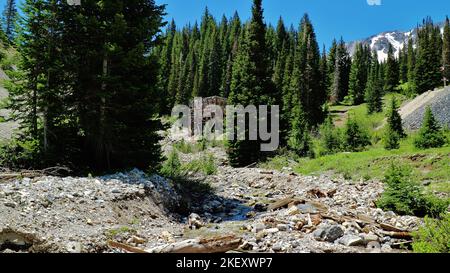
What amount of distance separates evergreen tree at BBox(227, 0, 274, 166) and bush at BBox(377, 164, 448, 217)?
18.1 meters

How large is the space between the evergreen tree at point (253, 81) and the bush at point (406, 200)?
18.1 metres

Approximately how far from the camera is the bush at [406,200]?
37.9 feet

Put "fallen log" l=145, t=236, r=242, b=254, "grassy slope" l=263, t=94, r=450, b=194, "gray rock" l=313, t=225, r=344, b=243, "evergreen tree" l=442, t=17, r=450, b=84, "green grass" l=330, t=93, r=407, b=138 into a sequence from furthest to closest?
1. "evergreen tree" l=442, t=17, r=450, b=84
2. "green grass" l=330, t=93, r=407, b=138
3. "grassy slope" l=263, t=94, r=450, b=194
4. "gray rock" l=313, t=225, r=344, b=243
5. "fallen log" l=145, t=236, r=242, b=254

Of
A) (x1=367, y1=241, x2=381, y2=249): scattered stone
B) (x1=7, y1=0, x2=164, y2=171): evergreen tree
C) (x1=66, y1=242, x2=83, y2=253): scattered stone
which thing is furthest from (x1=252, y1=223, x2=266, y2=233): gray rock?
(x1=7, y1=0, x2=164, y2=171): evergreen tree

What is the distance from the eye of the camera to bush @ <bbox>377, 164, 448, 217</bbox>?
455 inches

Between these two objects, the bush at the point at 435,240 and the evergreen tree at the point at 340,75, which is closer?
the bush at the point at 435,240

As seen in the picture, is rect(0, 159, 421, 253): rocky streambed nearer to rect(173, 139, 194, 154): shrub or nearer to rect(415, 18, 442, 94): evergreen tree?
rect(173, 139, 194, 154): shrub

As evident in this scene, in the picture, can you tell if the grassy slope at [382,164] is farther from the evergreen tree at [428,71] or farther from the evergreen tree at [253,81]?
the evergreen tree at [428,71]

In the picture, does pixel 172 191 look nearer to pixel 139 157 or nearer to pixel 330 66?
pixel 139 157

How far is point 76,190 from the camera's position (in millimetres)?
10516

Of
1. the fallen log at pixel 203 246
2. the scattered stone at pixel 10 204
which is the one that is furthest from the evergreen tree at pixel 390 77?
the scattered stone at pixel 10 204

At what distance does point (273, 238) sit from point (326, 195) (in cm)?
814
